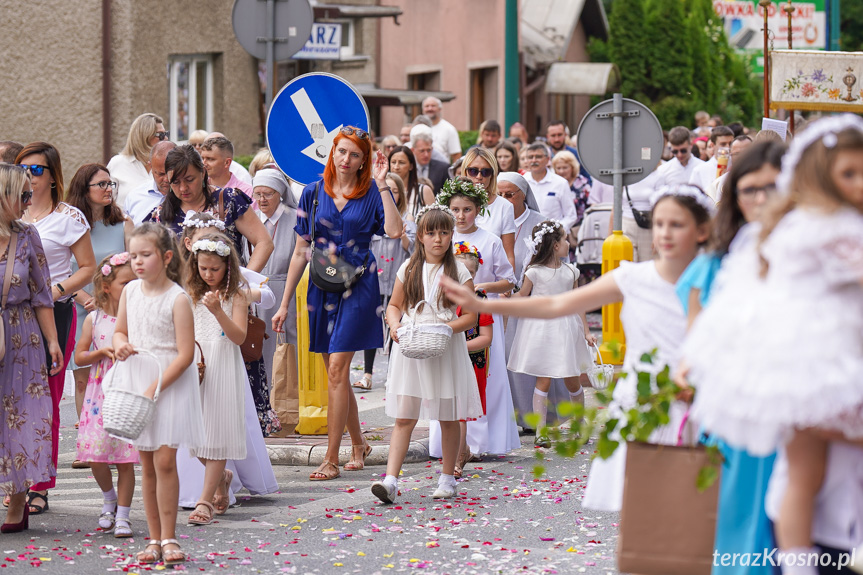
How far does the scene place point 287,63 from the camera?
75.6 feet

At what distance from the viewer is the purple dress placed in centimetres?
653

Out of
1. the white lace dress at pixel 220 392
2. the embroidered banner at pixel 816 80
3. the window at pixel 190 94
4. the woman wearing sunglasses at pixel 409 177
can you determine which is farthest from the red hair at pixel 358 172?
the window at pixel 190 94

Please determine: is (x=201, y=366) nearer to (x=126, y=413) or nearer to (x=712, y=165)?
(x=126, y=413)

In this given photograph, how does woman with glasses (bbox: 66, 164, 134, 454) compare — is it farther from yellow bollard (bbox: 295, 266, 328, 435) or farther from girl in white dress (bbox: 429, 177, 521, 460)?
girl in white dress (bbox: 429, 177, 521, 460)

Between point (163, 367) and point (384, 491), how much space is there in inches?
63.0

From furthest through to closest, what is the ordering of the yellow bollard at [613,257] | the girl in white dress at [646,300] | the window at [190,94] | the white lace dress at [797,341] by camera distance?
the window at [190,94]
the yellow bollard at [613,257]
the girl in white dress at [646,300]
the white lace dress at [797,341]

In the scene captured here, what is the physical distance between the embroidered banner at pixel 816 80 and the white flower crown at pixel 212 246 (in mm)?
10053

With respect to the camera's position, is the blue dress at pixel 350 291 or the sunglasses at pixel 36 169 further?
the blue dress at pixel 350 291

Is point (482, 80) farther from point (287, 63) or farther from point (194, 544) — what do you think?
point (194, 544)

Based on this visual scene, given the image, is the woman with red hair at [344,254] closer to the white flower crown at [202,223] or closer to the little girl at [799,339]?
the white flower crown at [202,223]

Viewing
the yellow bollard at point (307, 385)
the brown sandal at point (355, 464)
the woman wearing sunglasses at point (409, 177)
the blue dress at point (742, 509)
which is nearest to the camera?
the blue dress at point (742, 509)

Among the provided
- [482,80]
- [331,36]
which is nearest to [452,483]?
[331,36]

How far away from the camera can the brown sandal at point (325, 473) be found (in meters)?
7.98

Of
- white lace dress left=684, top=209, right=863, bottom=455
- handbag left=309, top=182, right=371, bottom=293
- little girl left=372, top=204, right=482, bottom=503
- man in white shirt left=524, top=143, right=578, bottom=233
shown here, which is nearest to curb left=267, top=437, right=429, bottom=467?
little girl left=372, top=204, right=482, bottom=503
